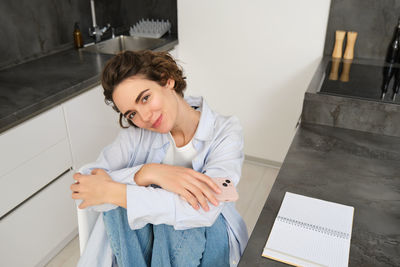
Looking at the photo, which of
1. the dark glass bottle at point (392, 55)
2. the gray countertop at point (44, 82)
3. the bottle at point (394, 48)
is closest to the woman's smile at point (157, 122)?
the gray countertop at point (44, 82)

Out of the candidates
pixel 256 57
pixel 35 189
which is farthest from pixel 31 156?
pixel 256 57

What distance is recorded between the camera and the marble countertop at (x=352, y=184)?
3.12 ft

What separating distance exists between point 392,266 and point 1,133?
57.0 inches

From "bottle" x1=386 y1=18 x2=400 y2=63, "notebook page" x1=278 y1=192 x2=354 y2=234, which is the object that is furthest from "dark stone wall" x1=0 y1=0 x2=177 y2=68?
"notebook page" x1=278 y1=192 x2=354 y2=234

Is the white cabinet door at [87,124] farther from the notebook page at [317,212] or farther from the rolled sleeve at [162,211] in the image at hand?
the notebook page at [317,212]

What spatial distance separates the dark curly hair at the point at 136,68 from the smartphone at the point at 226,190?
13.5 inches

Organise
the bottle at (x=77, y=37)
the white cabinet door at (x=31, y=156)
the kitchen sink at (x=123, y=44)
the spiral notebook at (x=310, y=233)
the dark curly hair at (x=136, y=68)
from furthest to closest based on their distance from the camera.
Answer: the kitchen sink at (x=123, y=44)
the bottle at (x=77, y=37)
the white cabinet door at (x=31, y=156)
the dark curly hair at (x=136, y=68)
the spiral notebook at (x=310, y=233)

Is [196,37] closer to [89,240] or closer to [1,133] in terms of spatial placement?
[1,133]

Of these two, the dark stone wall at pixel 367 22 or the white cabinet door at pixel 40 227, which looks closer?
the white cabinet door at pixel 40 227

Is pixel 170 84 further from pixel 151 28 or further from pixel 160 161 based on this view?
pixel 151 28

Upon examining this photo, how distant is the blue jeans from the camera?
0.97 metres

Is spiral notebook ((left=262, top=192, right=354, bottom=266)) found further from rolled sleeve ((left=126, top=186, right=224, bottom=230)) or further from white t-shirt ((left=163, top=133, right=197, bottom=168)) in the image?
white t-shirt ((left=163, top=133, right=197, bottom=168))

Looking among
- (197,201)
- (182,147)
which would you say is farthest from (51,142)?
(197,201)

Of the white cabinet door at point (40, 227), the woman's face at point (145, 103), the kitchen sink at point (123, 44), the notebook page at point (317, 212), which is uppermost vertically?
the woman's face at point (145, 103)
